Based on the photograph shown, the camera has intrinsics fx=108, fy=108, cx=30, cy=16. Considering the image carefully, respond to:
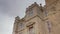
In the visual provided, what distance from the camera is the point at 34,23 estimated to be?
1823 cm

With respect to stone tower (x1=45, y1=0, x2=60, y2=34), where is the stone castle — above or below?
above

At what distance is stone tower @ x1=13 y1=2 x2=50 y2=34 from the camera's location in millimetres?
17644

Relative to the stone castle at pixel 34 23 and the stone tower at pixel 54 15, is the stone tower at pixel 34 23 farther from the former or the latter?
the stone tower at pixel 54 15

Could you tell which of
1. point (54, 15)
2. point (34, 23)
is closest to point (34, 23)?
point (34, 23)

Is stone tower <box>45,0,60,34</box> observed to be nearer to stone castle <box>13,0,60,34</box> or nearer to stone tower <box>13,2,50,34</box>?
stone castle <box>13,0,60,34</box>

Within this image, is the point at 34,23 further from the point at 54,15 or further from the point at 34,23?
the point at 54,15

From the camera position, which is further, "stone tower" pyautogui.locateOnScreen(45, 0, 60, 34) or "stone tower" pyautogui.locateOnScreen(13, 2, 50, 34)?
"stone tower" pyautogui.locateOnScreen(13, 2, 50, 34)

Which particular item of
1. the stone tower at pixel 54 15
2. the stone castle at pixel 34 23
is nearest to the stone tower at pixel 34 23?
the stone castle at pixel 34 23

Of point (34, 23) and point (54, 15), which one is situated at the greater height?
point (34, 23)

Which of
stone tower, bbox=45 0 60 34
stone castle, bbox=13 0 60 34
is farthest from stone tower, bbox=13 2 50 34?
stone tower, bbox=45 0 60 34

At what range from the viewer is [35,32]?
1720 centimetres

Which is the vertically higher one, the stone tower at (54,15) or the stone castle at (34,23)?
the stone castle at (34,23)

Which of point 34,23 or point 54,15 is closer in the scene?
point 54,15

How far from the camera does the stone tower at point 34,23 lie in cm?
1764
